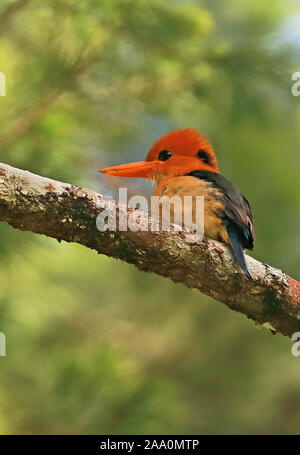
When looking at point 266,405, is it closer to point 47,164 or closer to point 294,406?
point 294,406

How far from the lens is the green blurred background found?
96.0 inches

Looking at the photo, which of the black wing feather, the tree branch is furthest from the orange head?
the tree branch

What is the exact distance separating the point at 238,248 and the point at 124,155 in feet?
3.44

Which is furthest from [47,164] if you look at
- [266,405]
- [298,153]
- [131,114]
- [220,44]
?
[266,405]

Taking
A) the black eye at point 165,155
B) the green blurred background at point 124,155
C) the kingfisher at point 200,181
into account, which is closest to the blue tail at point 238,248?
the kingfisher at point 200,181

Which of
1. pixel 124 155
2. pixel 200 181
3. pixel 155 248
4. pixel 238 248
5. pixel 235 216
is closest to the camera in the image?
pixel 155 248

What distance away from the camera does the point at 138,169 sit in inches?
112

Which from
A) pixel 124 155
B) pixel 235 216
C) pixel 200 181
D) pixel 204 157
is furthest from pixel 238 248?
pixel 124 155

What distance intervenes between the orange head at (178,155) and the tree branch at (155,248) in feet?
2.73

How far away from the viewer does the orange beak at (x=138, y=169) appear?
2.71m

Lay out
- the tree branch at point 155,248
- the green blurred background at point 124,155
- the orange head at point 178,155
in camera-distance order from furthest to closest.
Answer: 1. the orange head at point 178,155
2. the green blurred background at point 124,155
3. the tree branch at point 155,248

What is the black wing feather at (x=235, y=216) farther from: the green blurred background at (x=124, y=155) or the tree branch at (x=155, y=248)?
the green blurred background at (x=124, y=155)

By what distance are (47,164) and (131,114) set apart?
0.46m

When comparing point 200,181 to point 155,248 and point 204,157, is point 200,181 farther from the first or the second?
point 155,248
